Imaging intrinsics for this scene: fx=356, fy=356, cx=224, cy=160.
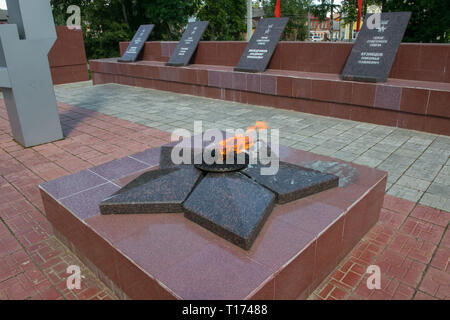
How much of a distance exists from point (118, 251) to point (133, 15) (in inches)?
824

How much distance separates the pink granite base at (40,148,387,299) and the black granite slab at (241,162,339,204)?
0.06 metres

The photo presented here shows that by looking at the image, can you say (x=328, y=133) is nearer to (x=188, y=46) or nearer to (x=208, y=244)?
(x=208, y=244)

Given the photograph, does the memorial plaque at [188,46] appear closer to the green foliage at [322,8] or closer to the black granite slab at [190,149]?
the black granite slab at [190,149]

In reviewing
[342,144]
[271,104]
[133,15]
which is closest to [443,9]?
[271,104]

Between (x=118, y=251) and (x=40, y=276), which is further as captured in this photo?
(x=40, y=276)

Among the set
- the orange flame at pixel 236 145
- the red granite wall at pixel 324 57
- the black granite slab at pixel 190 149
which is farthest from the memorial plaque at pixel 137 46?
the orange flame at pixel 236 145

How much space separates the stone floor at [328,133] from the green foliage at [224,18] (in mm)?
13363

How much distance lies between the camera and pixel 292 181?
115 inches

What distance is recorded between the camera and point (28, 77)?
5539mm

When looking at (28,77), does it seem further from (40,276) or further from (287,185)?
(287,185)

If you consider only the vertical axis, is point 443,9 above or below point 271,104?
above

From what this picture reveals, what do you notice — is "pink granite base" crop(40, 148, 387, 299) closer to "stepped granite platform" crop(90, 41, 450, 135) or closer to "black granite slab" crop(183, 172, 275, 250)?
"black granite slab" crop(183, 172, 275, 250)

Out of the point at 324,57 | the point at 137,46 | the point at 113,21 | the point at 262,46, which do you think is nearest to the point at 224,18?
the point at 113,21

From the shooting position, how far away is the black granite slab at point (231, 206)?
2322 mm
